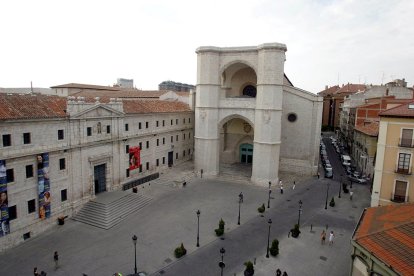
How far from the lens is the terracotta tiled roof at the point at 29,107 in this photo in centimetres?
2202

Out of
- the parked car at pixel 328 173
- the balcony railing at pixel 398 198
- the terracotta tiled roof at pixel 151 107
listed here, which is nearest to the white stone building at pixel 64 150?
the terracotta tiled roof at pixel 151 107

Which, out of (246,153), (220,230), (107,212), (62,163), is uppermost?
(62,163)

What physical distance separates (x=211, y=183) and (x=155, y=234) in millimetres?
15302

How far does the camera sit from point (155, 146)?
39.9 metres

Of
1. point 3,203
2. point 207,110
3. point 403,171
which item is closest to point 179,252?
point 3,203

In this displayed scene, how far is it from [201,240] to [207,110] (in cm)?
2052

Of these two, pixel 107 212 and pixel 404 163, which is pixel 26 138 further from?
pixel 404 163

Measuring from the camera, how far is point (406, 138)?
24.2 meters

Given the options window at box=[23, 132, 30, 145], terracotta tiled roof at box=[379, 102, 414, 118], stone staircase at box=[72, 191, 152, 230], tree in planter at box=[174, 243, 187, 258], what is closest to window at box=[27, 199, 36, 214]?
stone staircase at box=[72, 191, 152, 230]

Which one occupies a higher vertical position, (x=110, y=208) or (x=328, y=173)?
(x=328, y=173)

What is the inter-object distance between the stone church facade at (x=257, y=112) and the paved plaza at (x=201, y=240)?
22.4ft

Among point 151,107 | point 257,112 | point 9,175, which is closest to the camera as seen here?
point 9,175

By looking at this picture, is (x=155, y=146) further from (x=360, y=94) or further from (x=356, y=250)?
(x=360, y=94)

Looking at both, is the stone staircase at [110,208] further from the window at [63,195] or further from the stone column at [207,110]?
the stone column at [207,110]
